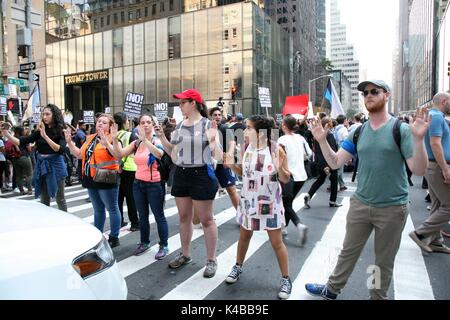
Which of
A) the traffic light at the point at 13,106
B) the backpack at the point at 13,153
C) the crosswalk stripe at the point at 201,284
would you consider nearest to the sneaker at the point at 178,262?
the crosswalk stripe at the point at 201,284

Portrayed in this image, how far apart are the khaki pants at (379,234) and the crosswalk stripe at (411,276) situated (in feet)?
2.69

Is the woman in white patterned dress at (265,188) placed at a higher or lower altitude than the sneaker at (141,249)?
higher

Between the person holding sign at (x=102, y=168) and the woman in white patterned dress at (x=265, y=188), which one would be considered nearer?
the woman in white patterned dress at (x=265, y=188)

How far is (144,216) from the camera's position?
5145 millimetres

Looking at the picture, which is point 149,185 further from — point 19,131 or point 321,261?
point 19,131

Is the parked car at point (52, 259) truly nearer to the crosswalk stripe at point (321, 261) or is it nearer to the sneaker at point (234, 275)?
the sneaker at point (234, 275)

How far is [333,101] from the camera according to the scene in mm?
8109

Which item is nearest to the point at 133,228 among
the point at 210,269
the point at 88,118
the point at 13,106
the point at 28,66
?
the point at 210,269

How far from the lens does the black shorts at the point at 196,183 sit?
4.25 meters

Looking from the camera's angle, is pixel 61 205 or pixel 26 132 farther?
pixel 26 132

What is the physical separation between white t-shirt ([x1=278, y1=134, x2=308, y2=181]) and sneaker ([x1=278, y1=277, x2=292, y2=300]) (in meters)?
2.51
